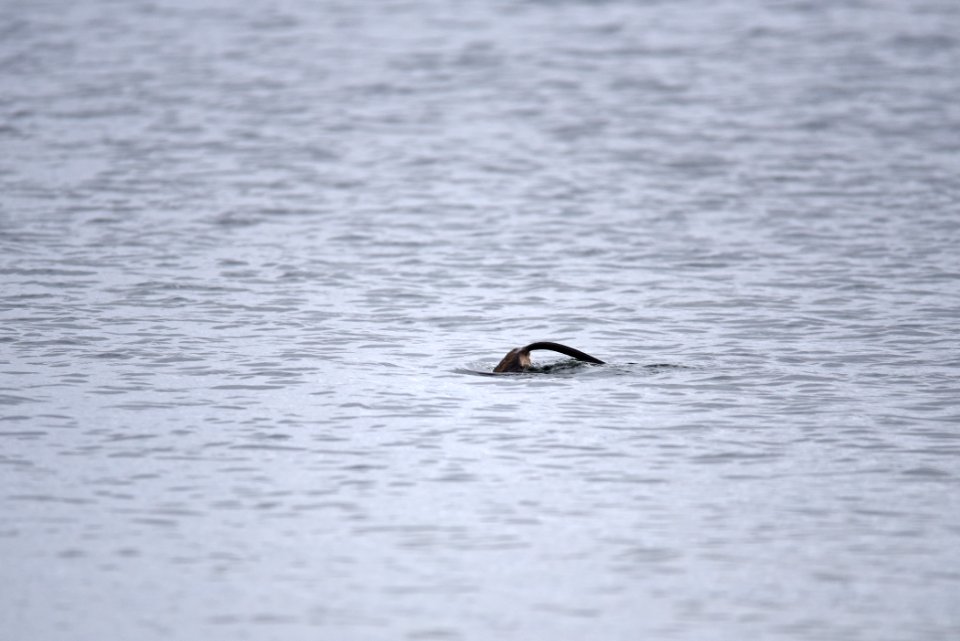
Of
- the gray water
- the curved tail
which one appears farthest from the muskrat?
the gray water

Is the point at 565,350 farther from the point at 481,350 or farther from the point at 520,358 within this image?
the point at 481,350

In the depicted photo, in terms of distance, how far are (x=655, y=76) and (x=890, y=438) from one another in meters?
18.1

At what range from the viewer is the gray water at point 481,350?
7.48m

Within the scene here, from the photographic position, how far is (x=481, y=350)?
40.1ft

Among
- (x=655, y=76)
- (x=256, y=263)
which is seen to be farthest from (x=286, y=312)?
(x=655, y=76)

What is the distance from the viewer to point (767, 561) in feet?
25.5

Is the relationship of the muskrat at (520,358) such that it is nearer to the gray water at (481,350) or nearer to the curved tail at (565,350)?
the curved tail at (565,350)

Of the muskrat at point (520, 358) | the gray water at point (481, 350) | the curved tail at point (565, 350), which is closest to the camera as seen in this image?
the gray water at point (481, 350)

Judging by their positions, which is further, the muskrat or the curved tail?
the muskrat

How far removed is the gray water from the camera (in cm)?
Answer: 748

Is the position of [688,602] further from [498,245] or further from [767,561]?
[498,245]

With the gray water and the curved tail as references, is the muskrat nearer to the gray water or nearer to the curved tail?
the curved tail

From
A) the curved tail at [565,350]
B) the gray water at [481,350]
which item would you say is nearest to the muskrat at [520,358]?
the curved tail at [565,350]

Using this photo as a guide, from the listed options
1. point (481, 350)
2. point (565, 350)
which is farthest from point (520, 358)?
point (481, 350)
